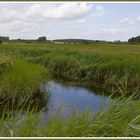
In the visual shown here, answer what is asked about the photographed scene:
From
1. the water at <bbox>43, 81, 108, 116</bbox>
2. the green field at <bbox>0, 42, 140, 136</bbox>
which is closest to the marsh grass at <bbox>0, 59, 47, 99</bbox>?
the green field at <bbox>0, 42, 140, 136</bbox>

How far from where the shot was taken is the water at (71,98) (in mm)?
8447

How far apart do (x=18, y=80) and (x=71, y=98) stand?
195 cm

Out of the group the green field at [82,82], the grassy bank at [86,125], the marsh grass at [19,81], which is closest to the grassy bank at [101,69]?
the green field at [82,82]

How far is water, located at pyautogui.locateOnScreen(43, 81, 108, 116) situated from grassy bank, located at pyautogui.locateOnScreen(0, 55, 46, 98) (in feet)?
1.83

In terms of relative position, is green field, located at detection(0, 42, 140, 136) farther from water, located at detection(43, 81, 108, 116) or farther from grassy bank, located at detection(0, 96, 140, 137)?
water, located at detection(43, 81, 108, 116)

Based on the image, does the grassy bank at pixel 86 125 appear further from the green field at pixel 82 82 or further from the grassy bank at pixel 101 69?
the grassy bank at pixel 101 69

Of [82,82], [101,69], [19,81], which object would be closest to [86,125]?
[19,81]

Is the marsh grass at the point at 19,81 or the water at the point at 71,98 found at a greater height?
the marsh grass at the point at 19,81

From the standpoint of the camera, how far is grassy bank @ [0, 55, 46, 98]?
845 cm

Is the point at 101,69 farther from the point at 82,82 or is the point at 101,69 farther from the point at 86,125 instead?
the point at 86,125

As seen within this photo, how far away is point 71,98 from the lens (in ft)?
32.5

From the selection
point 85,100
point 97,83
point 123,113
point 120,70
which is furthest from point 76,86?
point 123,113

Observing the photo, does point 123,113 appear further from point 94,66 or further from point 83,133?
point 94,66

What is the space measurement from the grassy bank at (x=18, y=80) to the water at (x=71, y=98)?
559 mm
